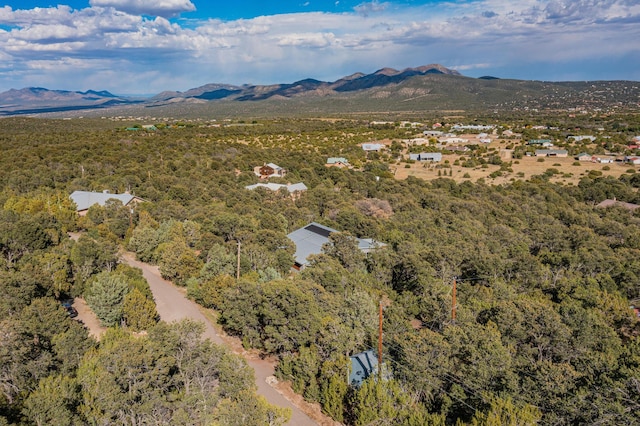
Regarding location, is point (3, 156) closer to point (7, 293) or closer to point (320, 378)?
point (7, 293)

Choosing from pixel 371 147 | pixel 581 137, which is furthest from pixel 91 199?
pixel 581 137

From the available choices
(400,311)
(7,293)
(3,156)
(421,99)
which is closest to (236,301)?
(400,311)

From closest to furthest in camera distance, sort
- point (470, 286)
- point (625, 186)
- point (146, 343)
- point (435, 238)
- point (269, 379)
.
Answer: point (146, 343) < point (269, 379) < point (470, 286) < point (435, 238) < point (625, 186)

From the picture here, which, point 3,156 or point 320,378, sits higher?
point 3,156

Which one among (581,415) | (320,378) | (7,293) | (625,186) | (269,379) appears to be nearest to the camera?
(581,415)

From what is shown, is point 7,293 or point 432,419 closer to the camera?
point 432,419

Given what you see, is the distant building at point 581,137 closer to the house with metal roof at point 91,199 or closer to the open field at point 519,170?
the open field at point 519,170

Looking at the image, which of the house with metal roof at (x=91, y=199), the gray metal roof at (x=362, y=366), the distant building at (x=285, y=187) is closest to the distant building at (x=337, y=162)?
the distant building at (x=285, y=187)

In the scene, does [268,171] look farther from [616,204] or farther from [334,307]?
[334,307]
